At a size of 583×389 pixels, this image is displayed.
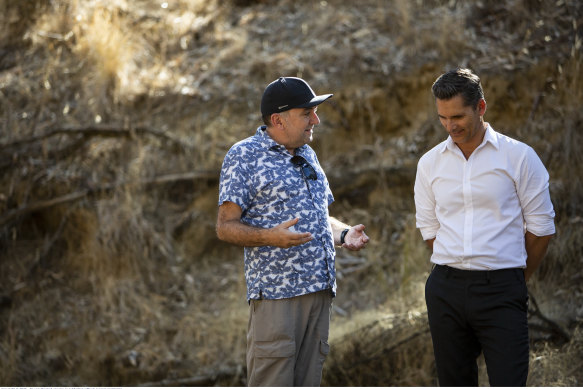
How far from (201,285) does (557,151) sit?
12.5 ft

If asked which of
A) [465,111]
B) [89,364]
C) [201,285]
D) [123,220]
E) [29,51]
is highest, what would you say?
[29,51]

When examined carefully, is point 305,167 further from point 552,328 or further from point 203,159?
point 203,159

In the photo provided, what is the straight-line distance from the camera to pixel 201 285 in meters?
7.44

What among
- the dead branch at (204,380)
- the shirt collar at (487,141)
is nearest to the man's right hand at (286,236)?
the shirt collar at (487,141)

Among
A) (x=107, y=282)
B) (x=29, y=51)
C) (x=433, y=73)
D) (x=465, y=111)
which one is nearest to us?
(x=465, y=111)

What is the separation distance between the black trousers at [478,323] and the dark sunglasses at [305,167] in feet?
2.52

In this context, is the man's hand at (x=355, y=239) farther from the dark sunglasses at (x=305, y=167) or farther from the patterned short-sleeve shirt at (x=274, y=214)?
the dark sunglasses at (x=305, y=167)

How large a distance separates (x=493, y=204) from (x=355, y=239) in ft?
2.36

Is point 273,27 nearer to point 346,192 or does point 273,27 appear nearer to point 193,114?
point 193,114

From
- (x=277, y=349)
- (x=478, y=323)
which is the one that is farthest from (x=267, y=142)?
(x=478, y=323)

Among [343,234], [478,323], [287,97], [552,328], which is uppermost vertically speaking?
[287,97]

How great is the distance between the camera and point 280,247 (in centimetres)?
332

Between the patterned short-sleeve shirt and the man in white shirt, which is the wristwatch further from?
the man in white shirt

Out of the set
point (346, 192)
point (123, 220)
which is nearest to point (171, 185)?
point (123, 220)
